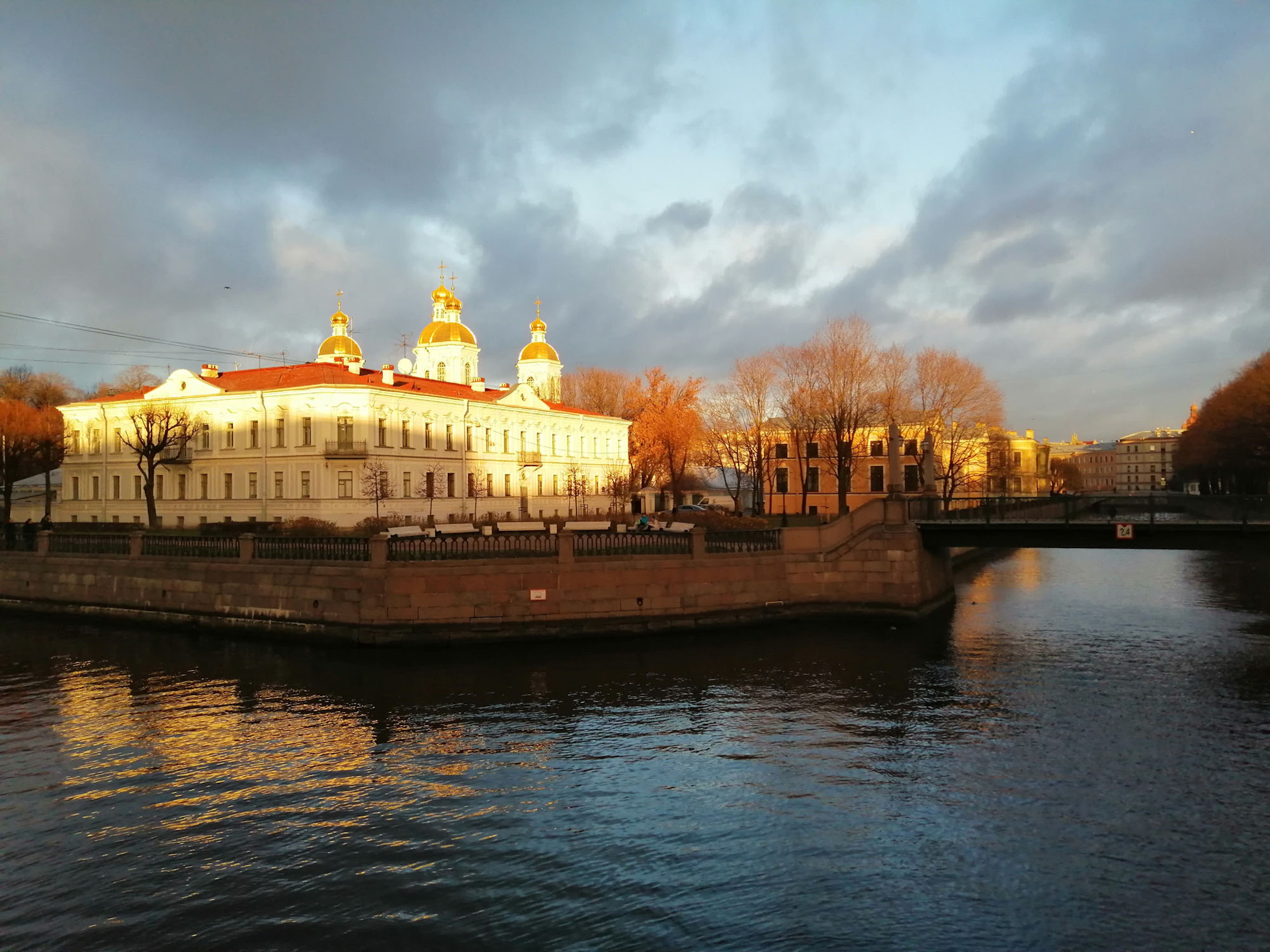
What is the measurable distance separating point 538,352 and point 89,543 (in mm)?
49956

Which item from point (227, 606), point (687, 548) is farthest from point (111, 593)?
point (687, 548)

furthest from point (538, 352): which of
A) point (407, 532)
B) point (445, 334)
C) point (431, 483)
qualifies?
point (407, 532)

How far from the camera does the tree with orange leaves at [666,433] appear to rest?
214 feet

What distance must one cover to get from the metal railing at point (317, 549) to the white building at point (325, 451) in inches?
840

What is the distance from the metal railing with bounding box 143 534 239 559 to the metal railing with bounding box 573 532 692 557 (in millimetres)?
11731

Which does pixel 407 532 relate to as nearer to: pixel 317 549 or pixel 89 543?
pixel 317 549

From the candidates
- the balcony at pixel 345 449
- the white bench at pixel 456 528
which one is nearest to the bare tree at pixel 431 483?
the balcony at pixel 345 449

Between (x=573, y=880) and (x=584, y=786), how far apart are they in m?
2.98

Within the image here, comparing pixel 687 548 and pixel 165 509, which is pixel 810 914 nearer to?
pixel 687 548

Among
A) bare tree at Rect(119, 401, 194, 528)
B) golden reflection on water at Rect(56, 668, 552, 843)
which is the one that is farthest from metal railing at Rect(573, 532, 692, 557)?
bare tree at Rect(119, 401, 194, 528)

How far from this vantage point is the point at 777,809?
12109 mm

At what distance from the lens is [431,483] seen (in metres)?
52.2

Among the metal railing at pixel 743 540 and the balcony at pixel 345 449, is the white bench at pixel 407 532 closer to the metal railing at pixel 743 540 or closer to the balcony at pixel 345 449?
the metal railing at pixel 743 540

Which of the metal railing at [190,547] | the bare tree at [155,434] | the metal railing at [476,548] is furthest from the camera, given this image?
the bare tree at [155,434]
